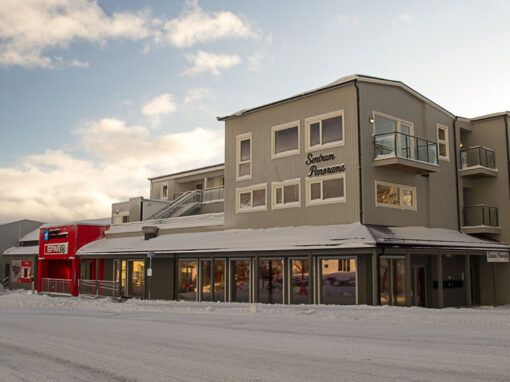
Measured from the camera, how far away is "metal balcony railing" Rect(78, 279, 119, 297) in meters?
34.3

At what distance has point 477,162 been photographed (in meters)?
28.5

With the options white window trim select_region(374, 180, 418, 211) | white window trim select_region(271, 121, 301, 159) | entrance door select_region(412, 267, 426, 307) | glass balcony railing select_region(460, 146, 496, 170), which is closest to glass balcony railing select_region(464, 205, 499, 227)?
glass balcony railing select_region(460, 146, 496, 170)

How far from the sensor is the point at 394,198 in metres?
A: 24.2

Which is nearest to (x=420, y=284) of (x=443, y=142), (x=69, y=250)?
(x=443, y=142)

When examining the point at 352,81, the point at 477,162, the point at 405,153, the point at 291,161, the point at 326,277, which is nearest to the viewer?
the point at 326,277

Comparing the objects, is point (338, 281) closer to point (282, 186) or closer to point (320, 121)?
point (282, 186)

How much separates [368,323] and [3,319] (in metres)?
12.4

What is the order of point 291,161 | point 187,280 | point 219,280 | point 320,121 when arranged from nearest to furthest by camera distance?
point 320,121 → point 291,161 → point 219,280 → point 187,280

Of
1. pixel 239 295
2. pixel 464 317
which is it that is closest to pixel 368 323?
pixel 464 317

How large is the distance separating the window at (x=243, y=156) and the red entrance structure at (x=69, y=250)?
13.9 meters

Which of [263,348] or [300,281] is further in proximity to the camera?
[300,281]

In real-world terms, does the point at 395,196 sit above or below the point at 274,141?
below

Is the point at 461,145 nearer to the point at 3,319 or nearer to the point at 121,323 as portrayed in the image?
the point at 121,323

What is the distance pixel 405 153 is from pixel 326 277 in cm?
668
